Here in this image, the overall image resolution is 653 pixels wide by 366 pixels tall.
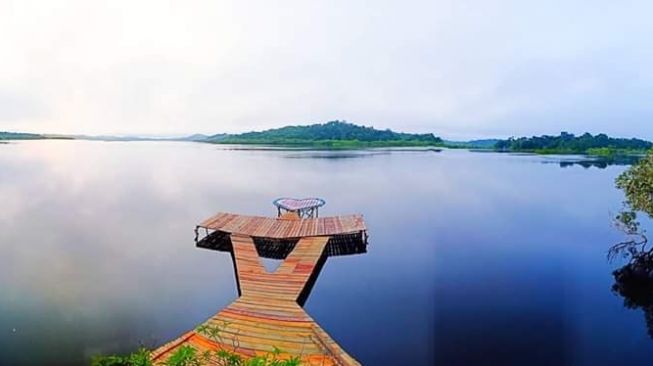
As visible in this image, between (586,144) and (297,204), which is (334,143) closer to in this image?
(586,144)

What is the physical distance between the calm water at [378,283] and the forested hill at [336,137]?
64.5 m

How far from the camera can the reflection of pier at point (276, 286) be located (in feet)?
16.9

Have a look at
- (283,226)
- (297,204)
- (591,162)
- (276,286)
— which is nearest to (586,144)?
(591,162)

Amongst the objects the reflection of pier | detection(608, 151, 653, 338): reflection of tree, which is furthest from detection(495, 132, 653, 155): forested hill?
the reflection of pier

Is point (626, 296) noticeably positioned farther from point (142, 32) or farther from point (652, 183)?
point (142, 32)

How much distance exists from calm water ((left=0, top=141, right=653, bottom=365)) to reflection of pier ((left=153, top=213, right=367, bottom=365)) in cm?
60

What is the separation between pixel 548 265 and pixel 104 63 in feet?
69.0

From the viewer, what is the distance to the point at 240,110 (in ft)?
175

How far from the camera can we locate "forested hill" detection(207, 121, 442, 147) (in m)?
83.1

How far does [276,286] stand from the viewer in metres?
7.31

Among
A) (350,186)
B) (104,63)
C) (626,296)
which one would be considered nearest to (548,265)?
(626,296)

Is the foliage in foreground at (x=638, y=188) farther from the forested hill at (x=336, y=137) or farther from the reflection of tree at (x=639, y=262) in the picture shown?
the forested hill at (x=336, y=137)

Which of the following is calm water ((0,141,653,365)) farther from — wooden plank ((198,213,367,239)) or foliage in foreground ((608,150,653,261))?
foliage in foreground ((608,150,653,261))

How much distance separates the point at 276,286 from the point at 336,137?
7694cm
